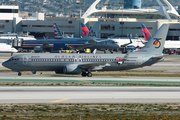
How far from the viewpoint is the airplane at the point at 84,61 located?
55625mm

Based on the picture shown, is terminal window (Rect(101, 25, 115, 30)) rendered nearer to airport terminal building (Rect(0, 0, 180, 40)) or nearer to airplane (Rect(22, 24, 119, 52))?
airport terminal building (Rect(0, 0, 180, 40))

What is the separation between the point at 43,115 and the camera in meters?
27.8

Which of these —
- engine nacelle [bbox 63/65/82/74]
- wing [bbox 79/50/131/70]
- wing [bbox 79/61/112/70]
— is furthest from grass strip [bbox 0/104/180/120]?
wing [bbox 79/61/112/70]

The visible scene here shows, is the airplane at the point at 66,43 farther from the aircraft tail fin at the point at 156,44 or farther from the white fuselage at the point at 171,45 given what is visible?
the aircraft tail fin at the point at 156,44

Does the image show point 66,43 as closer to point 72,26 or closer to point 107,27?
point 107,27

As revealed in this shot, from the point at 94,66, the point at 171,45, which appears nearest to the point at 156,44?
the point at 94,66

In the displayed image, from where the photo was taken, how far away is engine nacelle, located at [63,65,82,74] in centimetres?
5584

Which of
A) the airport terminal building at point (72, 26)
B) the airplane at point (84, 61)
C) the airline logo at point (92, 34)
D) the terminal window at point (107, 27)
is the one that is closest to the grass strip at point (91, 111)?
the airplane at point (84, 61)

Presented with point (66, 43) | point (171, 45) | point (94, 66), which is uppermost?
point (66, 43)

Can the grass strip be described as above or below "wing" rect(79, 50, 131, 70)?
below

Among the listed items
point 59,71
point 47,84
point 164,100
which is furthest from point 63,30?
point 164,100

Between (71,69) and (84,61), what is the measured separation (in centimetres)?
304

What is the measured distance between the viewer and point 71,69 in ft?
Result: 184

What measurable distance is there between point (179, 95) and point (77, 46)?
87427 mm
